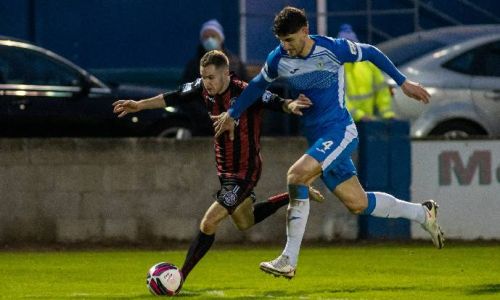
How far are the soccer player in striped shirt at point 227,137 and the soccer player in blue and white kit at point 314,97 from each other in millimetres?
195

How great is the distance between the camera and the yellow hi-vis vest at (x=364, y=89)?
18234mm

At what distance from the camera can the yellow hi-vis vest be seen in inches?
718

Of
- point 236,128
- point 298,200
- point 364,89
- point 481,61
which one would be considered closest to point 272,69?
point 236,128

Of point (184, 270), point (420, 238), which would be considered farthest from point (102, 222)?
point (184, 270)

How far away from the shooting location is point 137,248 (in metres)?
17.0

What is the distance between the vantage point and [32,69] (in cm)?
1941

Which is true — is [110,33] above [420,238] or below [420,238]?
above

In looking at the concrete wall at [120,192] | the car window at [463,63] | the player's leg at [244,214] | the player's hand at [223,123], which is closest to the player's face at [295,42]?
the player's hand at [223,123]

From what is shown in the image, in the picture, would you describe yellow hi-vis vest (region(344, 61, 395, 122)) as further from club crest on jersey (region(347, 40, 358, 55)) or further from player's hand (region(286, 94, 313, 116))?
player's hand (region(286, 94, 313, 116))

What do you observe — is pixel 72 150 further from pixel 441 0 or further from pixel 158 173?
pixel 441 0

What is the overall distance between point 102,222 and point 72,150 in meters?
0.77

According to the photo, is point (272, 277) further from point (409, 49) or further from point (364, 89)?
point (409, 49)

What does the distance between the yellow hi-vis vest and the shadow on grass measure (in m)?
5.83

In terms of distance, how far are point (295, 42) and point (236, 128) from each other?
101 cm
